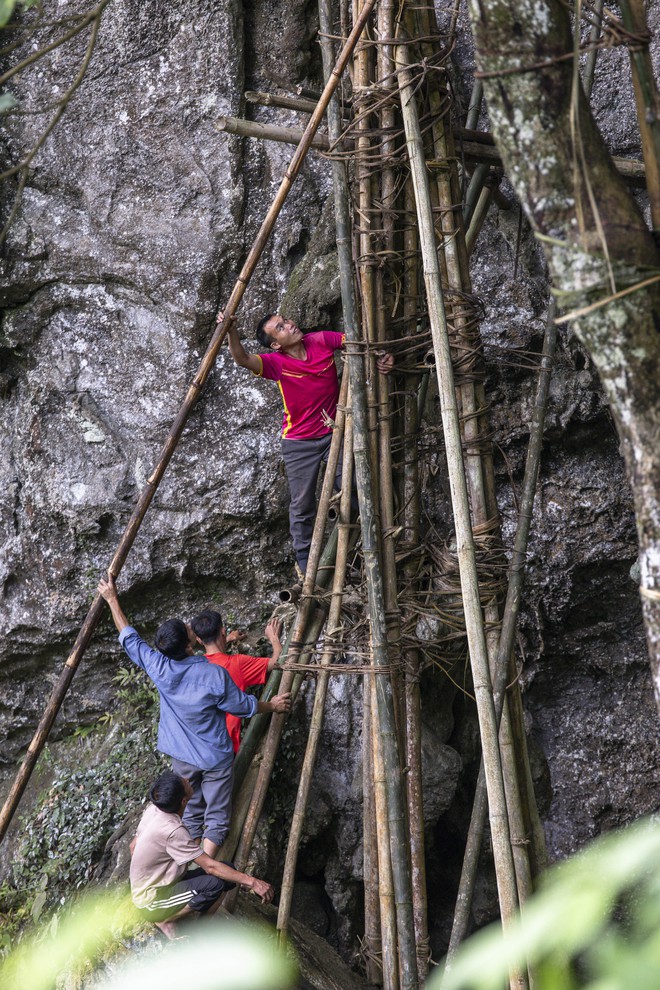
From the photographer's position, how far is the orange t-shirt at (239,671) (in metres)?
4.00

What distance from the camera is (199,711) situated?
12.0 ft

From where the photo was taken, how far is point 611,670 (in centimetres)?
485

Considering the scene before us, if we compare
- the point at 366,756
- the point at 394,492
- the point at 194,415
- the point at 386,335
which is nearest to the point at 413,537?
the point at 394,492

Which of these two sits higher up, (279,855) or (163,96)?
(163,96)

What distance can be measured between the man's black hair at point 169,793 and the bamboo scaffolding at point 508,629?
1095mm

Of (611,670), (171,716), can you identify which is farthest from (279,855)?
(611,670)

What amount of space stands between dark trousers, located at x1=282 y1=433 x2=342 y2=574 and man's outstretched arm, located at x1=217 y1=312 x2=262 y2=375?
0.42 meters

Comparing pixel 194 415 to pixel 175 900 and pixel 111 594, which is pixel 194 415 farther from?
pixel 175 900

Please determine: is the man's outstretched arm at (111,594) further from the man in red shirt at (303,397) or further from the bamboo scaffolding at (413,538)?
the bamboo scaffolding at (413,538)

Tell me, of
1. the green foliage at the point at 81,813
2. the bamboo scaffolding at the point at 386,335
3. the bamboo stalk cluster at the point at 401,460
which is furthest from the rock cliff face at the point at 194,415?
the bamboo scaffolding at the point at 386,335

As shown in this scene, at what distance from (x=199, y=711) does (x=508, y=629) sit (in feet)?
4.36

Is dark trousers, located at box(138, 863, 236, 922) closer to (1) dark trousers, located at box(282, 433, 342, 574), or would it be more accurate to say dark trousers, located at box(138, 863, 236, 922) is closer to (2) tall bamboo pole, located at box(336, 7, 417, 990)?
(2) tall bamboo pole, located at box(336, 7, 417, 990)

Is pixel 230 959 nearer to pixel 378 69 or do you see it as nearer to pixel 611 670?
pixel 378 69

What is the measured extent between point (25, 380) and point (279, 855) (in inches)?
117
